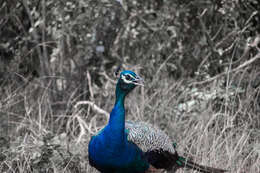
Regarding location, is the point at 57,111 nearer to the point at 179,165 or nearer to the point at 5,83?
the point at 5,83

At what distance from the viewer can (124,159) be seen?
307 centimetres

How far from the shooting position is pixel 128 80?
312 centimetres

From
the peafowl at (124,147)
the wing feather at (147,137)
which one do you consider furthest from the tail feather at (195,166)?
the wing feather at (147,137)

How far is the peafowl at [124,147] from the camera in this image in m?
3.04

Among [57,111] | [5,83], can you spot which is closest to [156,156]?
[57,111]

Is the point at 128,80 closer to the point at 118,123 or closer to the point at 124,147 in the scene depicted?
the point at 118,123

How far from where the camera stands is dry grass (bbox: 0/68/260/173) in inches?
136

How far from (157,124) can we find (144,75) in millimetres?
991

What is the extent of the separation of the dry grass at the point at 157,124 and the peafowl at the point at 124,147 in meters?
0.31

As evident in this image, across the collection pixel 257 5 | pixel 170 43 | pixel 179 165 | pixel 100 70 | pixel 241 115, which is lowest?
pixel 179 165

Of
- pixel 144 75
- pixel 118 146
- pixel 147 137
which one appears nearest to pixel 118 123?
pixel 118 146

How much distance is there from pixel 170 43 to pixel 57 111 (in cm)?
150

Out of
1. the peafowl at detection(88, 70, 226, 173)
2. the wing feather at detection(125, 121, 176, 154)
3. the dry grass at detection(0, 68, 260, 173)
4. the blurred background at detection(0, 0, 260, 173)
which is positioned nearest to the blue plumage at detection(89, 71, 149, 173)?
the peafowl at detection(88, 70, 226, 173)

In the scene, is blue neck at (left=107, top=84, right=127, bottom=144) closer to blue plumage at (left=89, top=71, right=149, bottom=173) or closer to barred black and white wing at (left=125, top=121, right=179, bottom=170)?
blue plumage at (left=89, top=71, right=149, bottom=173)
